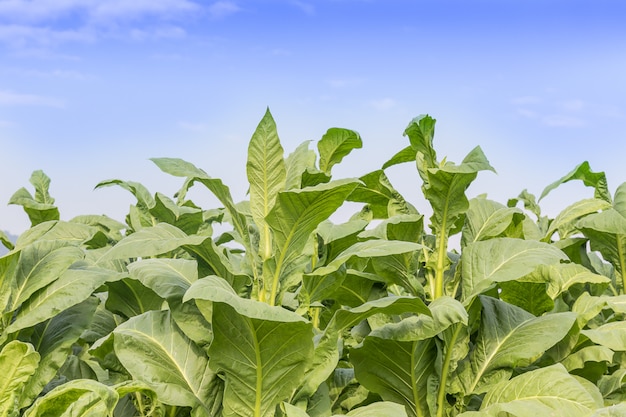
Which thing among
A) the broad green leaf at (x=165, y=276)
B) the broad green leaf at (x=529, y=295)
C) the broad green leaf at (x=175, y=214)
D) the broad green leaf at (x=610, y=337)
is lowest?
the broad green leaf at (x=610, y=337)

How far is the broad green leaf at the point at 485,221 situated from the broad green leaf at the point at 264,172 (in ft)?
3.22

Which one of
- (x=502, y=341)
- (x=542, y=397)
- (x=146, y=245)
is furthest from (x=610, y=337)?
(x=146, y=245)

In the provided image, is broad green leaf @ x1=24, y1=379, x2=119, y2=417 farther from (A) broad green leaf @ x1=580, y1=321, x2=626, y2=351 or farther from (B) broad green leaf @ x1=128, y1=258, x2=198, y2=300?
(A) broad green leaf @ x1=580, y1=321, x2=626, y2=351

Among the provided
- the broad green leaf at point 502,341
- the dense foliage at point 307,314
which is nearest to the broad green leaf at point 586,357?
the dense foliage at point 307,314

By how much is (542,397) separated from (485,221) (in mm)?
840

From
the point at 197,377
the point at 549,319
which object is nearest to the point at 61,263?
the point at 197,377

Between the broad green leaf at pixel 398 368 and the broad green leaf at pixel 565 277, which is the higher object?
the broad green leaf at pixel 565 277

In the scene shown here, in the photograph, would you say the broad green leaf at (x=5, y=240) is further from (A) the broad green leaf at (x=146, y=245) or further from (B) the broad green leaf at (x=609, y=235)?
(B) the broad green leaf at (x=609, y=235)

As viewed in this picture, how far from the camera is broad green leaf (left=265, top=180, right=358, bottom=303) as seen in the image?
2.06 meters

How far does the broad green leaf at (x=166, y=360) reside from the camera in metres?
2.16

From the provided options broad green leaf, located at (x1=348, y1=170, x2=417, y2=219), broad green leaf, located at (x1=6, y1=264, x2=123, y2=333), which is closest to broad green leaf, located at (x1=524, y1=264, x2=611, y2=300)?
broad green leaf, located at (x1=348, y1=170, x2=417, y2=219)

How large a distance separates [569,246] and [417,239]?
1257mm

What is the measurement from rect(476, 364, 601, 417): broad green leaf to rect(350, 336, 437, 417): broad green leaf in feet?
0.77

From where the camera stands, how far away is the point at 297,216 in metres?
2.13
